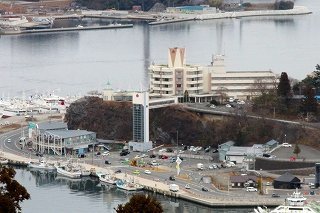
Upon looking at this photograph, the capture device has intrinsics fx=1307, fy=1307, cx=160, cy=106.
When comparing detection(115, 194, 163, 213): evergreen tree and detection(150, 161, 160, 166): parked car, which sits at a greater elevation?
detection(115, 194, 163, 213): evergreen tree

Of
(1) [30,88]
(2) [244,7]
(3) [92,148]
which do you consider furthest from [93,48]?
(3) [92,148]

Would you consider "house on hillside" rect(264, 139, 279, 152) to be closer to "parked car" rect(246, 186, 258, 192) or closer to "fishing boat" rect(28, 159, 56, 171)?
"parked car" rect(246, 186, 258, 192)

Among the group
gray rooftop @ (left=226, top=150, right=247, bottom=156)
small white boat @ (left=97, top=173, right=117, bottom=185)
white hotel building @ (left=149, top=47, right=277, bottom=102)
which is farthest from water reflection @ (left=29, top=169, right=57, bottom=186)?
white hotel building @ (left=149, top=47, right=277, bottom=102)

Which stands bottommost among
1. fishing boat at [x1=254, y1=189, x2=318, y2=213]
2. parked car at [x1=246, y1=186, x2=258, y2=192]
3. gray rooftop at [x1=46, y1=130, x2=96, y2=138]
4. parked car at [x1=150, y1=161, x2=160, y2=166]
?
parked car at [x1=246, y1=186, x2=258, y2=192]

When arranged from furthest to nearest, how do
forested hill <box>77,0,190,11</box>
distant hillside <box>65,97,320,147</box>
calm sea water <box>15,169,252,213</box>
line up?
forested hill <box>77,0,190,11</box>, distant hillside <box>65,97,320,147</box>, calm sea water <box>15,169,252,213</box>

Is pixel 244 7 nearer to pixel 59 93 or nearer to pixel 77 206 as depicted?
pixel 59 93

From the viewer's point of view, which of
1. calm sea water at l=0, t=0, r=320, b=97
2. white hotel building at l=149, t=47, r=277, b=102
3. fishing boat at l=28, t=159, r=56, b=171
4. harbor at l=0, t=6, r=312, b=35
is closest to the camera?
fishing boat at l=28, t=159, r=56, b=171
